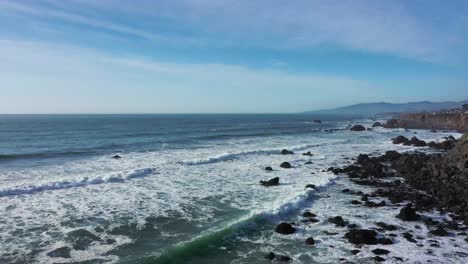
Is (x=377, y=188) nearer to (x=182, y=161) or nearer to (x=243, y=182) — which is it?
(x=243, y=182)

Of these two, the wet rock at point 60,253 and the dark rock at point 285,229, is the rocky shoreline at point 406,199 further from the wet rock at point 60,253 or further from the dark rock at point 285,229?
the wet rock at point 60,253

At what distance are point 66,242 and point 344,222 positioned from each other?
10.2 m

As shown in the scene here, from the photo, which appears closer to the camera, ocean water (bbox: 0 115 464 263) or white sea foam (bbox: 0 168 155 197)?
ocean water (bbox: 0 115 464 263)

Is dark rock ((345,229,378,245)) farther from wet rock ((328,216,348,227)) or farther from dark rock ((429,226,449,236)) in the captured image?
dark rock ((429,226,449,236))

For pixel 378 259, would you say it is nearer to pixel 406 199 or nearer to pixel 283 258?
pixel 283 258

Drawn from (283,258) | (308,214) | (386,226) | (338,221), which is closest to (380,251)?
(386,226)

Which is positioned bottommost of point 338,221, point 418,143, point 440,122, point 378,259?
point 378,259

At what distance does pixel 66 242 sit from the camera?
12.9 m

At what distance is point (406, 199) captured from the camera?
744 inches

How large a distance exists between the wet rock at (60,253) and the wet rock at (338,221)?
31.5 ft

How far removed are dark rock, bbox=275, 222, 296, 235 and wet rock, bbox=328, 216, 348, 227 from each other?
188cm

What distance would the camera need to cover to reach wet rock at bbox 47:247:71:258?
11743mm

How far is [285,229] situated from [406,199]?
817 centimetres

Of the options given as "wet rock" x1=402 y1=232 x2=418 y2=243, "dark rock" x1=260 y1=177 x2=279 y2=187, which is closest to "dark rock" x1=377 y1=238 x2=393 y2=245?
"wet rock" x1=402 y1=232 x2=418 y2=243
